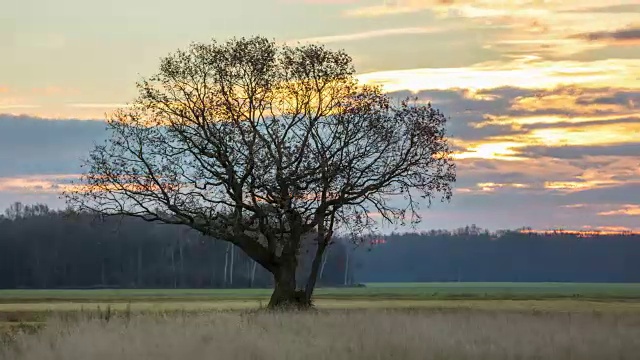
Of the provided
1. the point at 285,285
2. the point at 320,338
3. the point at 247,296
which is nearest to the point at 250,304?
the point at 285,285

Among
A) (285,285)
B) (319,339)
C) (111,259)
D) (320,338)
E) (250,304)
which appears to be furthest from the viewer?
(111,259)

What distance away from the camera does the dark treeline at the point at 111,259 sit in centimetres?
16225

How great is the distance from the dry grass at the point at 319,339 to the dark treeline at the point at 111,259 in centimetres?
12197

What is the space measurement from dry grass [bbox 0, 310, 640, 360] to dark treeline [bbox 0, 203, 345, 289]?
122 metres

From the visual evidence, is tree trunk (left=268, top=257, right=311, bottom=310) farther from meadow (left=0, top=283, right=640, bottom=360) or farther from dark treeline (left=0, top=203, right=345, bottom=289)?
dark treeline (left=0, top=203, right=345, bottom=289)

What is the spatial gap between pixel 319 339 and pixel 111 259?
5734 inches

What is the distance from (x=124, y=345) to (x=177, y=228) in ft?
528

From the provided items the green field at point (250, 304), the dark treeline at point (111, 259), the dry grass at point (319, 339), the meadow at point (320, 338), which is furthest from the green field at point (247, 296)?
Answer: the dry grass at point (319, 339)

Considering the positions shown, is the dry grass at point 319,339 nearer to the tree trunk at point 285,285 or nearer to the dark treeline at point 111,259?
the tree trunk at point 285,285

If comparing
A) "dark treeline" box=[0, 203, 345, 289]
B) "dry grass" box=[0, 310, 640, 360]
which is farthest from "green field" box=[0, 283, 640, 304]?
"dry grass" box=[0, 310, 640, 360]

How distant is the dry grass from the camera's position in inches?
990

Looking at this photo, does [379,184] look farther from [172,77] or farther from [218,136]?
[172,77]

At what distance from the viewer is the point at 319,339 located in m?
28.6

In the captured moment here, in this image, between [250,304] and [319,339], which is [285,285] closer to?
[250,304]
